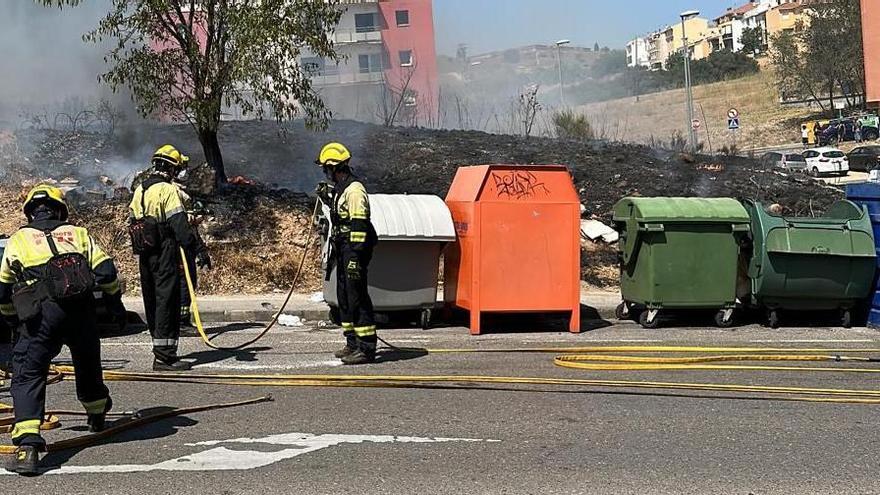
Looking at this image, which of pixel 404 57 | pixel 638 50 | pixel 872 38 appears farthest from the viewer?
pixel 638 50

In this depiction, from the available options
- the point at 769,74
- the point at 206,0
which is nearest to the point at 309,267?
the point at 206,0

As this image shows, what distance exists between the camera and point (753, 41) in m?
94.0

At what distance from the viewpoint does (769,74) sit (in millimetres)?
72062

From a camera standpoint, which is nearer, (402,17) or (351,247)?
(351,247)

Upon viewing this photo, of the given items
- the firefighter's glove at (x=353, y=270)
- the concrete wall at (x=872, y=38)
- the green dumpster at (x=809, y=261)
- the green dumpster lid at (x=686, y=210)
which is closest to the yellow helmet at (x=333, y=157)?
the firefighter's glove at (x=353, y=270)

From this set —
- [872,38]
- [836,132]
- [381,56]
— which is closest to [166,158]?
[872,38]

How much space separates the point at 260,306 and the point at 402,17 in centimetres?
3985

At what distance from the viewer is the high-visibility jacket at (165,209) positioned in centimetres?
760

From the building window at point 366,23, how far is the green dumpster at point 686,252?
43.0 metres

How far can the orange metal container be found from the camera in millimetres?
9586

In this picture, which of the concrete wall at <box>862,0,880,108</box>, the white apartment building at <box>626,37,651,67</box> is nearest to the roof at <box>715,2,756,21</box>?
the white apartment building at <box>626,37,651,67</box>

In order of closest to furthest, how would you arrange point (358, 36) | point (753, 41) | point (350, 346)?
1. point (350, 346)
2. point (358, 36)
3. point (753, 41)

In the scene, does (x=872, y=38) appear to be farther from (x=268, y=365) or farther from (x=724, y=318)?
(x=268, y=365)

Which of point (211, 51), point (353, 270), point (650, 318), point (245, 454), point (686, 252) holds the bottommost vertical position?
point (650, 318)
